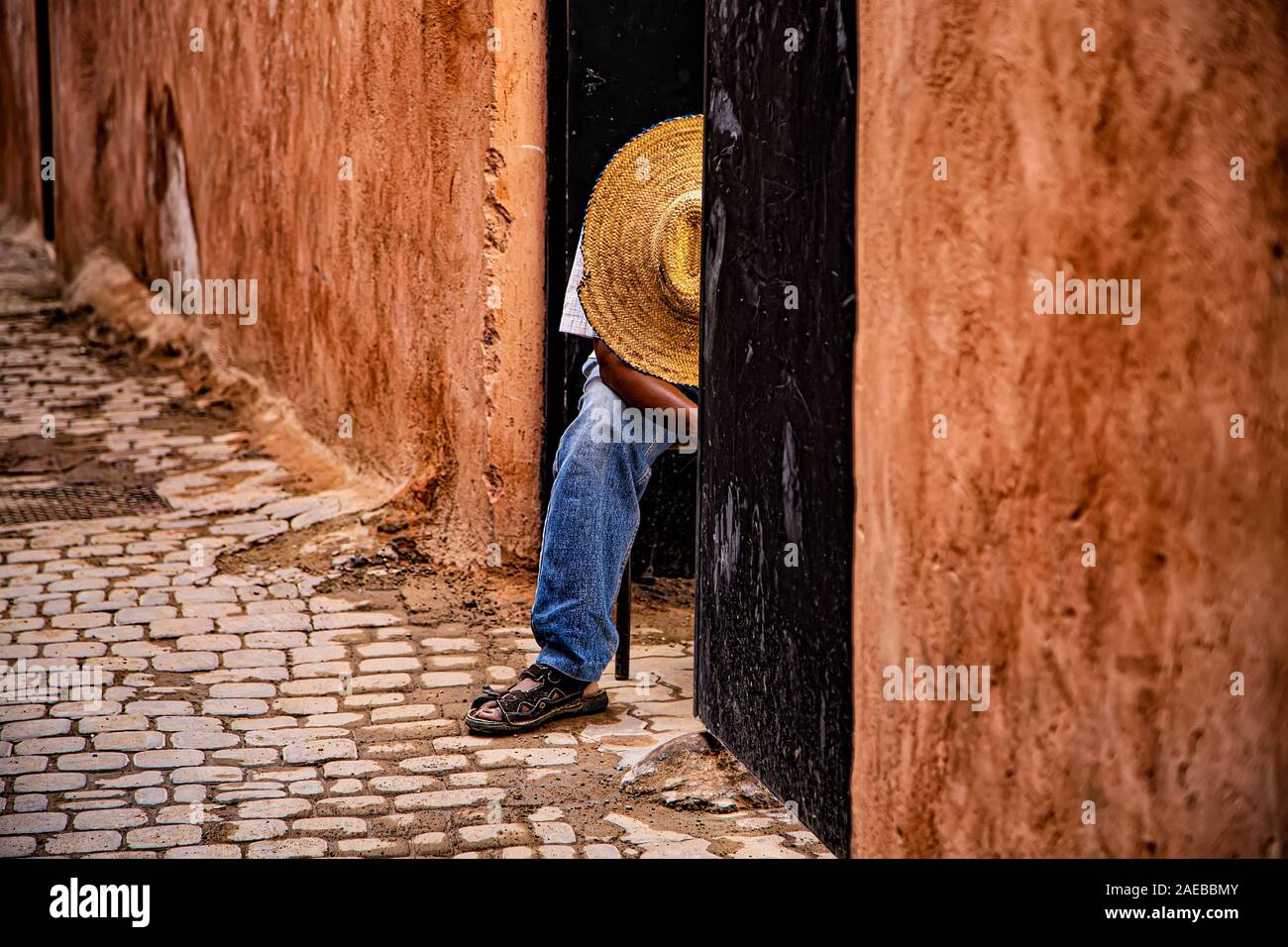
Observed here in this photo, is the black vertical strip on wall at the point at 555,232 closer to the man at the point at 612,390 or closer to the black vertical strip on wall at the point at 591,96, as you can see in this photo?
the black vertical strip on wall at the point at 591,96

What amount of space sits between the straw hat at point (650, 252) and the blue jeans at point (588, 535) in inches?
7.6

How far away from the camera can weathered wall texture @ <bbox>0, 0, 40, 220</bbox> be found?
1330 cm

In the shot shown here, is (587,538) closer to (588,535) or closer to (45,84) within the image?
(588,535)

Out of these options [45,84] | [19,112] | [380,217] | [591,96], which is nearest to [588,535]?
[591,96]

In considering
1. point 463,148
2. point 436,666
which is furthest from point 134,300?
point 436,666

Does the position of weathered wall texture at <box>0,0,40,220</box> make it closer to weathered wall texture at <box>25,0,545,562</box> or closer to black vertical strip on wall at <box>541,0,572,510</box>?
weathered wall texture at <box>25,0,545,562</box>

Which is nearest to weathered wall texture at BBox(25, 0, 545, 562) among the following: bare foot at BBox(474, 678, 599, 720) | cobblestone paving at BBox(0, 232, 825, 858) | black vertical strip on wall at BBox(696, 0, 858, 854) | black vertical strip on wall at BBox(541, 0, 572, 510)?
black vertical strip on wall at BBox(541, 0, 572, 510)

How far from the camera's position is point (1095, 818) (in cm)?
249

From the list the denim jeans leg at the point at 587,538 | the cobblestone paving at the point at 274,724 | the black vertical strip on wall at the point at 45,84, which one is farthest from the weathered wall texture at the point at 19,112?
the denim jeans leg at the point at 587,538

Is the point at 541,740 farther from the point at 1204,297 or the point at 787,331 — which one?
the point at 1204,297

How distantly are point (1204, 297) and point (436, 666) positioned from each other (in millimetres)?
3075

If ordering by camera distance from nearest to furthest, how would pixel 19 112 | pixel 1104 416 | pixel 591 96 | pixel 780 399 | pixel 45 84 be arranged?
1. pixel 1104 416
2. pixel 780 399
3. pixel 591 96
4. pixel 45 84
5. pixel 19 112

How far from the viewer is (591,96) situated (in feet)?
17.7

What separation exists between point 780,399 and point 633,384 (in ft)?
3.39
